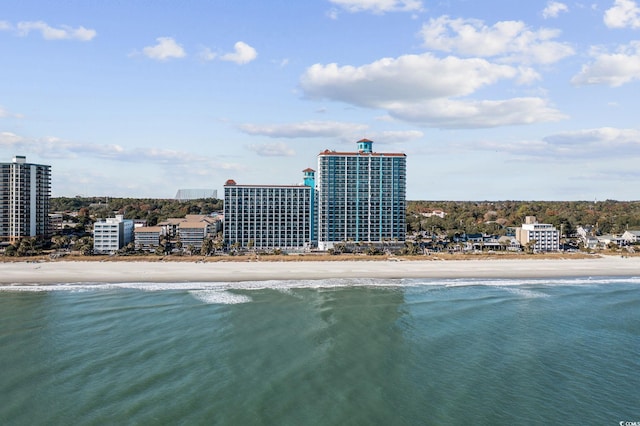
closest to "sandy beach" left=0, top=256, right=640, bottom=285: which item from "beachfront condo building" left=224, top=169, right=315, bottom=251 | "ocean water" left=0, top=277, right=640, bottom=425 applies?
"ocean water" left=0, top=277, right=640, bottom=425

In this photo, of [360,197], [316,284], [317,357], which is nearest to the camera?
[317,357]

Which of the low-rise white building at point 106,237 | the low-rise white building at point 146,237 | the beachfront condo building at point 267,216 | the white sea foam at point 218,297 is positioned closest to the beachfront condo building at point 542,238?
the beachfront condo building at point 267,216

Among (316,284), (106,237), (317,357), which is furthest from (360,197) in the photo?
(317,357)

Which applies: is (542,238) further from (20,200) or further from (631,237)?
(20,200)

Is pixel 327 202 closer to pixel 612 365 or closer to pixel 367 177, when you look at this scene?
pixel 367 177

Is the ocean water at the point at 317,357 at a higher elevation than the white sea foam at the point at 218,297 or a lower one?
lower

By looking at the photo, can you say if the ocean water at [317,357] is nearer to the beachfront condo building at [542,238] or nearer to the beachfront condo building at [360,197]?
the beachfront condo building at [360,197]
